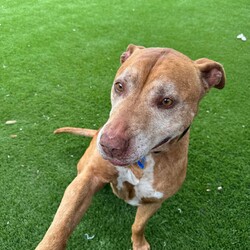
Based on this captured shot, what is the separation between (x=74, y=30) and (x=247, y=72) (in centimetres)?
266

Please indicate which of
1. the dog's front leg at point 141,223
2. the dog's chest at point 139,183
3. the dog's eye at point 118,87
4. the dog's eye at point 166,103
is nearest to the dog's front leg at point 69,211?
the dog's chest at point 139,183

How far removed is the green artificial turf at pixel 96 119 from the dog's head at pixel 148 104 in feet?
3.84

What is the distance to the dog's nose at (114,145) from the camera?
5.71ft

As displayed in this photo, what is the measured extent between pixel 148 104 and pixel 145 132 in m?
0.16

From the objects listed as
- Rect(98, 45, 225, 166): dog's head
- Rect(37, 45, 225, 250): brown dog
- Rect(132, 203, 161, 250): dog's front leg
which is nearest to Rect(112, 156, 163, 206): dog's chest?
A: Rect(37, 45, 225, 250): brown dog

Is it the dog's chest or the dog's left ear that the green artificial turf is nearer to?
the dog's chest

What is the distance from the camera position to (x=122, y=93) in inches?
80.1

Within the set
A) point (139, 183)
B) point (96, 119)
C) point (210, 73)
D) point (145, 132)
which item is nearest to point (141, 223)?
point (139, 183)

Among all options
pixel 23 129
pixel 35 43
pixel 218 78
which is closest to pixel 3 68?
pixel 35 43

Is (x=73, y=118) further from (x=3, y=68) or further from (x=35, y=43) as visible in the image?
(x=35, y=43)

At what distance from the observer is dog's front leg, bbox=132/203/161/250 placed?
2.63 m

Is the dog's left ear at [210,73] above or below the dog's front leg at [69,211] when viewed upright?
above

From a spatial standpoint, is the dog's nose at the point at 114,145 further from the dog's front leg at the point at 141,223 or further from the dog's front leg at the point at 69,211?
the dog's front leg at the point at 141,223

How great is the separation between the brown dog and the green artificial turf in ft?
1.85
